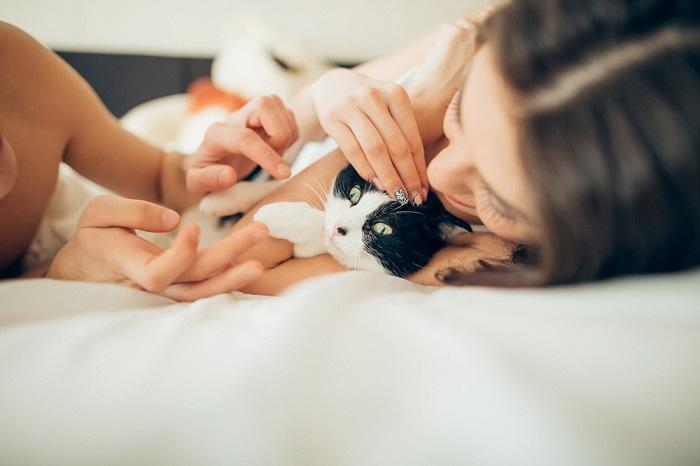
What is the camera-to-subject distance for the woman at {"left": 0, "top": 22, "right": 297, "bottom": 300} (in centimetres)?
49

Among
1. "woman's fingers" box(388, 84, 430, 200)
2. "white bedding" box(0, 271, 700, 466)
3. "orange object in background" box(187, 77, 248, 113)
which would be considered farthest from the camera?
"orange object in background" box(187, 77, 248, 113)

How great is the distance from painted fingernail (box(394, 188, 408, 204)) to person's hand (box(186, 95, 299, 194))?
0.55ft

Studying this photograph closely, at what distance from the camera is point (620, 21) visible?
339mm

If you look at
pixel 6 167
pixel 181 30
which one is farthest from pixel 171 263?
pixel 181 30

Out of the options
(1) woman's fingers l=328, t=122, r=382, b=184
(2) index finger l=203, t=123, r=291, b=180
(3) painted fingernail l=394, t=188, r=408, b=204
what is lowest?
(3) painted fingernail l=394, t=188, r=408, b=204

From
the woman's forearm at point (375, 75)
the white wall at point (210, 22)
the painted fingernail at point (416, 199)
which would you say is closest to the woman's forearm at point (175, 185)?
the woman's forearm at point (375, 75)

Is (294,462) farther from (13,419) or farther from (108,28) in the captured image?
(108,28)

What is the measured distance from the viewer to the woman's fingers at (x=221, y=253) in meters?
0.49

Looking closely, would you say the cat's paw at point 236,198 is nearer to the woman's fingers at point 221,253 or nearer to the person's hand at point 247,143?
the person's hand at point 247,143

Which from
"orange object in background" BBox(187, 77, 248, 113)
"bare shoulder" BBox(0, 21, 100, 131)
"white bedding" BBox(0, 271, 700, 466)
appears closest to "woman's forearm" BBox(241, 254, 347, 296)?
"white bedding" BBox(0, 271, 700, 466)

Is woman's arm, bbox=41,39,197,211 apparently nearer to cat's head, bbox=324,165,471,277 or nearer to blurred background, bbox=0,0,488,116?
cat's head, bbox=324,165,471,277

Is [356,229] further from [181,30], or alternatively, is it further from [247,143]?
[181,30]

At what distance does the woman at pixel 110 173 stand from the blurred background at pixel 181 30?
756 mm

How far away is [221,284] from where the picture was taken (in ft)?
1.64
